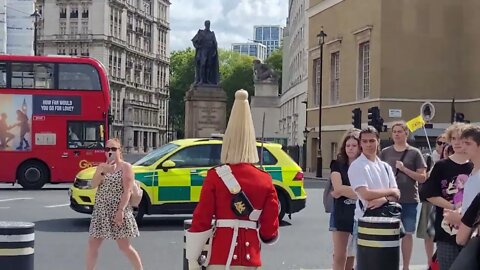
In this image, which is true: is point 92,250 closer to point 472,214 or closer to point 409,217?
point 409,217

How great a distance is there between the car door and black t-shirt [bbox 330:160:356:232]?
271 inches

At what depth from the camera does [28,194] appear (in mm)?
23859

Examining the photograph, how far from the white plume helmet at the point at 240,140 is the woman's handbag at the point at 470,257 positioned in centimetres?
146

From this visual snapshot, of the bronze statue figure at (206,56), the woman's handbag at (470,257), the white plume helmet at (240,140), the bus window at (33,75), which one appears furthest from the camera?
the bronze statue figure at (206,56)

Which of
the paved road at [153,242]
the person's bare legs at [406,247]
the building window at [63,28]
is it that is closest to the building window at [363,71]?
the paved road at [153,242]

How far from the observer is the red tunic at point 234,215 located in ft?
16.4

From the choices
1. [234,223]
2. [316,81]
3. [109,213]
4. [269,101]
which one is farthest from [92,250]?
[269,101]

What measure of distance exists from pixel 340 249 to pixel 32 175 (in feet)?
63.8

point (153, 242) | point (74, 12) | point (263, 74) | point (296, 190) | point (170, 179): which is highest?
point (74, 12)

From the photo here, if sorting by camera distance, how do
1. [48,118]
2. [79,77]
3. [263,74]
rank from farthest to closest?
[263,74], [79,77], [48,118]

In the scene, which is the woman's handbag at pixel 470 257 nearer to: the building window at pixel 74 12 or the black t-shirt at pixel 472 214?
the black t-shirt at pixel 472 214

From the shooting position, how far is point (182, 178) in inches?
582

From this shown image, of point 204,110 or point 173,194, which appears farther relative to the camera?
point 204,110

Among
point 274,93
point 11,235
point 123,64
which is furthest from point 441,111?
point 123,64
